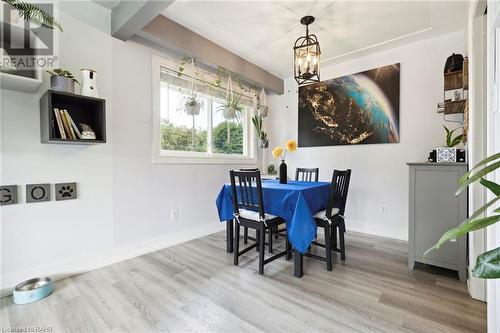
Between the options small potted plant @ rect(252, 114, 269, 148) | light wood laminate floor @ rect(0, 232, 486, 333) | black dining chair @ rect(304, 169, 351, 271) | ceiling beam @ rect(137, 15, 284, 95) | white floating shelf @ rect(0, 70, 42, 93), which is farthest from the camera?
small potted plant @ rect(252, 114, 269, 148)

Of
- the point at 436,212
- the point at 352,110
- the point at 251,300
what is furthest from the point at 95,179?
the point at 352,110

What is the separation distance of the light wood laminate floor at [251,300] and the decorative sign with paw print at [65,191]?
2.41 feet

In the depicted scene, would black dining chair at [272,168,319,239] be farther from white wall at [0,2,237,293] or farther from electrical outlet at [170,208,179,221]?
electrical outlet at [170,208,179,221]

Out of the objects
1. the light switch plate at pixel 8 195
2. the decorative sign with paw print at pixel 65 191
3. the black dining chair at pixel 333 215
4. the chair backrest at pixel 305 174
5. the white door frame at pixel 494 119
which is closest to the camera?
the white door frame at pixel 494 119

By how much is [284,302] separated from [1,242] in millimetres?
2241

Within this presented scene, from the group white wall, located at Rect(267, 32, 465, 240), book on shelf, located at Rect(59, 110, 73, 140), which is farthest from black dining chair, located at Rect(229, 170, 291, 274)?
white wall, located at Rect(267, 32, 465, 240)

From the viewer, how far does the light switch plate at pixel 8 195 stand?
1769mm

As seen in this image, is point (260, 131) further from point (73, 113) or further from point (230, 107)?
point (73, 113)

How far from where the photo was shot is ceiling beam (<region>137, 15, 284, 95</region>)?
245cm

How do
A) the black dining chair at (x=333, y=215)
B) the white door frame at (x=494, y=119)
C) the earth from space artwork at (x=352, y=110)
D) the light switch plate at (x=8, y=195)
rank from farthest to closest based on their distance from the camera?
the earth from space artwork at (x=352, y=110), the black dining chair at (x=333, y=215), the light switch plate at (x=8, y=195), the white door frame at (x=494, y=119)

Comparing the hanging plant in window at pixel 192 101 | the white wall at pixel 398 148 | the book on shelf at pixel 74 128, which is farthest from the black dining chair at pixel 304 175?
the book on shelf at pixel 74 128

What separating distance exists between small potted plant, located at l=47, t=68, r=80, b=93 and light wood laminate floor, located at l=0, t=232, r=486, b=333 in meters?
1.66

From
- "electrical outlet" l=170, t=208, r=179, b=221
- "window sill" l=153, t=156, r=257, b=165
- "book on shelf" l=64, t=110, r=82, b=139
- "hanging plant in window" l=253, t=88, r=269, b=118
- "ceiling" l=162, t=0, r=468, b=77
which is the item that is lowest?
"electrical outlet" l=170, t=208, r=179, b=221

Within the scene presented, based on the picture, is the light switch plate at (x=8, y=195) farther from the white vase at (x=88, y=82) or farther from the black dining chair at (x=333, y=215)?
the black dining chair at (x=333, y=215)
